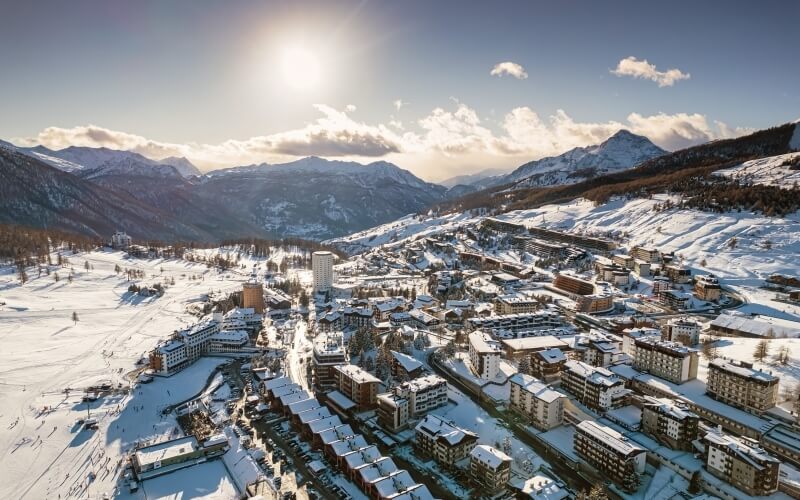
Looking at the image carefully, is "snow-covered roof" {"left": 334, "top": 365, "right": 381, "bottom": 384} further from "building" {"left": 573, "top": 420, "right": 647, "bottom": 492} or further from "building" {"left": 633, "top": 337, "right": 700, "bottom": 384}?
"building" {"left": 633, "top": 337, "right": 700, "bottom": 384}

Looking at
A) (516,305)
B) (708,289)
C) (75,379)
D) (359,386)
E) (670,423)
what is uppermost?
(708,289)

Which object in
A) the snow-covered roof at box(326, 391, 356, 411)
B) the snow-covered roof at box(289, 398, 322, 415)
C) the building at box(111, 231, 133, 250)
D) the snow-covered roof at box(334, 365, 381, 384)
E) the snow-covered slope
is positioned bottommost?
the snow-covered roof at box(326, 391, 356, 411)

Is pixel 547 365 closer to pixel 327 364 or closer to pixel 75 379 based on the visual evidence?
pixel 327 364

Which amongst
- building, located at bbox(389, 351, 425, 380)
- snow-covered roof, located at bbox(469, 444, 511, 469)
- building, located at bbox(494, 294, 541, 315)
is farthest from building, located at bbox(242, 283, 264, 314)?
snow-covered roof, located at bbox(469, 444, 511, 469)

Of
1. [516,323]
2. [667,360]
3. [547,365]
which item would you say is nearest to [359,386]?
[547,365]

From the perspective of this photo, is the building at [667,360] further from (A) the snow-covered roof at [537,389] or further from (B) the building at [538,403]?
(A) the snow-covered roof at [537,389]

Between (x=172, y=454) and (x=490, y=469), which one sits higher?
(x=490, y=469)
